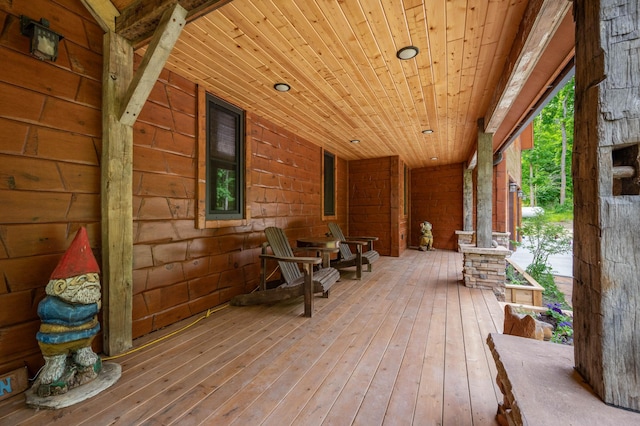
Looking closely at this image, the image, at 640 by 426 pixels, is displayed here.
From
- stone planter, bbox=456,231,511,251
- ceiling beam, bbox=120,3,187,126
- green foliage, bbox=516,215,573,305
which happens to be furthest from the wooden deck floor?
stone planter, bbox=456,231,511,251

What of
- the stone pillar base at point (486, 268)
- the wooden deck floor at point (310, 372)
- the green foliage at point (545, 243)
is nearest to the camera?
the wooden deck floor at point (310, 372)

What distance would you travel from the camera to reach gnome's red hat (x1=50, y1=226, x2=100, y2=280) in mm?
1636

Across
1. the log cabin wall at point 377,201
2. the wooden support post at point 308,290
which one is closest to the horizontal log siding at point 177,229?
the wooden support post at point 308,290

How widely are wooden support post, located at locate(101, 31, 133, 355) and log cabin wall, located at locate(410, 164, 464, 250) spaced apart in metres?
7.83

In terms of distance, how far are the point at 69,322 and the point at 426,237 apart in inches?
299

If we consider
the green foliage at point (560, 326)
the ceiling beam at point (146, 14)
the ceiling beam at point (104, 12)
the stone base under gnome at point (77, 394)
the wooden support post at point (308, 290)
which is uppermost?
the ceiling beam at point (104, 12)

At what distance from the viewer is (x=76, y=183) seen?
75.4 inches

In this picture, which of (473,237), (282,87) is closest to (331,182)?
(282,87)

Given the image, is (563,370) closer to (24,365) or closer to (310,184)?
(24,365)

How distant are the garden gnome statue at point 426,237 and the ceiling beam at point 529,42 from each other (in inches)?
202

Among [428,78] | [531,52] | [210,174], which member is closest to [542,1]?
[531,52]

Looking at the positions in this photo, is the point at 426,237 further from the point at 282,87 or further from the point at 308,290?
the point at 282,87

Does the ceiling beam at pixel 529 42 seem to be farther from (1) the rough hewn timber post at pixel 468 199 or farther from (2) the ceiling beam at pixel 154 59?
(1) the rough hewn timber post at pixel 468 199

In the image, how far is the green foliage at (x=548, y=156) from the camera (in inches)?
565
